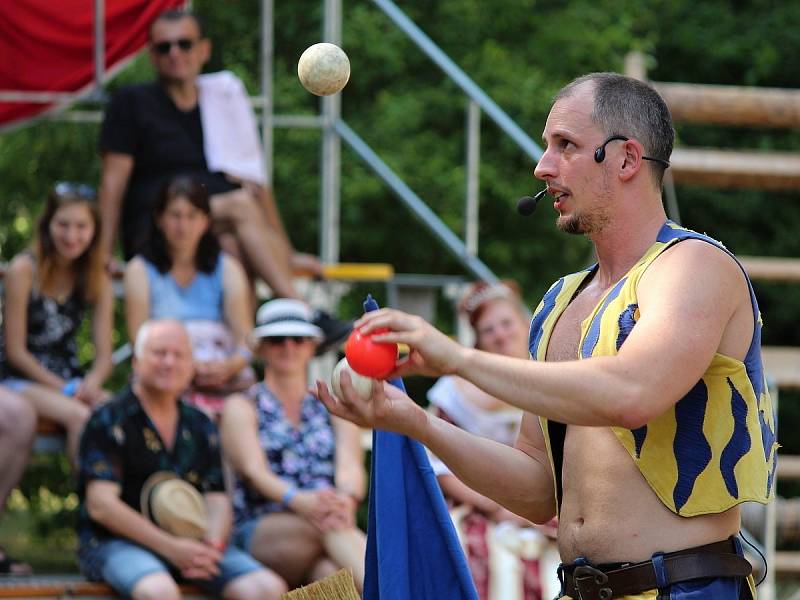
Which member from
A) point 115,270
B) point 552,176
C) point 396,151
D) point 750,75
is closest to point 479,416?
point 115,270

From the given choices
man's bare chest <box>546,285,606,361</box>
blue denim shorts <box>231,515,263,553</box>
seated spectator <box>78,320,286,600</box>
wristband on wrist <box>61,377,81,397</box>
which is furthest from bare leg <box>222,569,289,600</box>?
man's bare chest <box>546,285,606,361</box>

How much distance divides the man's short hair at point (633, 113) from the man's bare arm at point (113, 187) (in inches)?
164

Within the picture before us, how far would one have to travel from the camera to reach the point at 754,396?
3156mm

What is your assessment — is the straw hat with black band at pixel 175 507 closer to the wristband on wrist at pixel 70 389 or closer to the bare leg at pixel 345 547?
the bare leg at pixel 345 547

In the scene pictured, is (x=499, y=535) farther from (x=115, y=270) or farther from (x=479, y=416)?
(x=115, y=270)

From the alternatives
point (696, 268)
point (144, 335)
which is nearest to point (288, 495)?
point (144, 335)

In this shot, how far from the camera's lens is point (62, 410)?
6441 millimetres

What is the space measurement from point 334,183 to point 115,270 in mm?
1517

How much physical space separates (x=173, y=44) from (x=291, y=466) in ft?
7.28

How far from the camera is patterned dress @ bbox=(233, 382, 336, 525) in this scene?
642 cm

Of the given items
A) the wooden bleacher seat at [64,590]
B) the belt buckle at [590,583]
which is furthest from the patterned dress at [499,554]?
the belt buckle at [590,583]

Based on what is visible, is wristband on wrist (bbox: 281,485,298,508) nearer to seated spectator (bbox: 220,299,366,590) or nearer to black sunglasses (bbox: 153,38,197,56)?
seated spectator (bbox: 220,299,366,590)

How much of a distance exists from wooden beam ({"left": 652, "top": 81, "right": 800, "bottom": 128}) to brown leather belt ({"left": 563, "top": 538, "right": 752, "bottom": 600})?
425 centimetres

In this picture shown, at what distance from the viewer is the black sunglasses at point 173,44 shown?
23.5 ft
